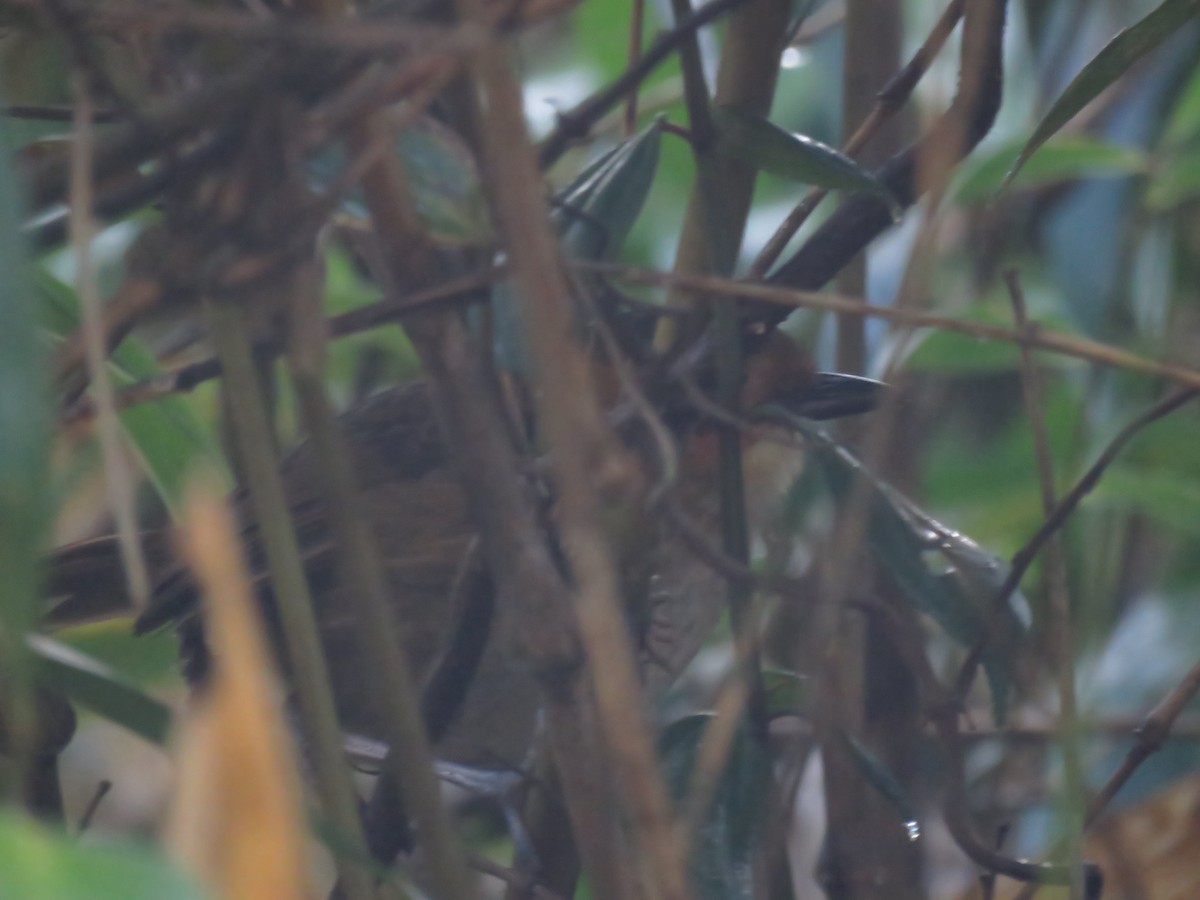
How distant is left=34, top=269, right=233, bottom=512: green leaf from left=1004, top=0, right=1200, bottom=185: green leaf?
0.70 m

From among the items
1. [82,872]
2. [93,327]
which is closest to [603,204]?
[93,327]

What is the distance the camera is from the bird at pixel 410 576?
1.68 m

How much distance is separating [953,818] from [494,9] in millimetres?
719

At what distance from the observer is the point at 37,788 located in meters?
1.15

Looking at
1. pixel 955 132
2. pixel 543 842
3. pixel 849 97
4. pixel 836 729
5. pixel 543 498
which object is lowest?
pixel 543 842

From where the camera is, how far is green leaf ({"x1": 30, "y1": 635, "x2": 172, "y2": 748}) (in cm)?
87

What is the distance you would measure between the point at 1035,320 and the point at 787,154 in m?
0.49

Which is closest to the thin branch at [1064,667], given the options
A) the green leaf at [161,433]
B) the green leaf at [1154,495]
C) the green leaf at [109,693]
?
the green leaf at [109,693]

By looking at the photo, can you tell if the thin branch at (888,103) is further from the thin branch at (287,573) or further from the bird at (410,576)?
the thin branch at (287,573)

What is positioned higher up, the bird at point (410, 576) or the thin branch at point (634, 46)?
the thin branch at point (634, 46)

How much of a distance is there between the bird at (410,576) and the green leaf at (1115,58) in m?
0.41

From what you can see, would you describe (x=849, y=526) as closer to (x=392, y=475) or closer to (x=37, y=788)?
(x=37, y=788)

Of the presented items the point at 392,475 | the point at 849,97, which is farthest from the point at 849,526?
the point at 392,475

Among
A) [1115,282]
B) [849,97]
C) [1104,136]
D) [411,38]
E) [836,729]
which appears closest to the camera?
[411,38]
